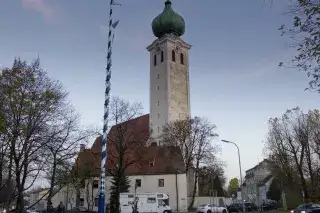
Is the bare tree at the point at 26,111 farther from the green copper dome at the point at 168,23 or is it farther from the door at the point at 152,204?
the green copper dome at the point at 168,23

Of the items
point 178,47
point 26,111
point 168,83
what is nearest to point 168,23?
point 178,47

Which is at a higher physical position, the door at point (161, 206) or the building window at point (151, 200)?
the building window at point (151, 200)

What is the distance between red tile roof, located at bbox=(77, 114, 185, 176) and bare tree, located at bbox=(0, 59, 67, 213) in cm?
2396

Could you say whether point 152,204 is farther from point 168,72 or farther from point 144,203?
point 168,72

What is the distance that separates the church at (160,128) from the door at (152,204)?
798cm

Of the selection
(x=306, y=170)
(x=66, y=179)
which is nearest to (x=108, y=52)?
(x=66, y=179)

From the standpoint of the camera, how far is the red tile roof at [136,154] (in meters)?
48.1

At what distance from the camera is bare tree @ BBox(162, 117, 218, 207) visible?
2265 inches

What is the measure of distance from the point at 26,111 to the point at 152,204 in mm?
25729

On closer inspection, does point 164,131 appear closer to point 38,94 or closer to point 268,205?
point 268,205

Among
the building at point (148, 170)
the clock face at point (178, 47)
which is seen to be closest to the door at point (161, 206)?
the building at point (148, 170)

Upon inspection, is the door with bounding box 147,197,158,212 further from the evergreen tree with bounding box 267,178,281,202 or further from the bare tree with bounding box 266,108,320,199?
the evergreen tree with bounding box 267,178,281,202

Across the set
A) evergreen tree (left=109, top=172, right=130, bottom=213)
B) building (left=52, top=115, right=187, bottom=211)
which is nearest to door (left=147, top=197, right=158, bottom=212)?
evergreen tree (left=109, top=172, right=130, bottom=213)

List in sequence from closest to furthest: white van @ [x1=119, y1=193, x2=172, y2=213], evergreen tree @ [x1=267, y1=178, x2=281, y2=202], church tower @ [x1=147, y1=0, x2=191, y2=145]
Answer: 1. white van @ [x1=119, y1=193, x2=172, y2=213]
2. church tower @ [x1=147, y1=0, x2=191, y2=145]
3. evergreen tree @ [x1=267, y1=178, x2=281, y2=202]
